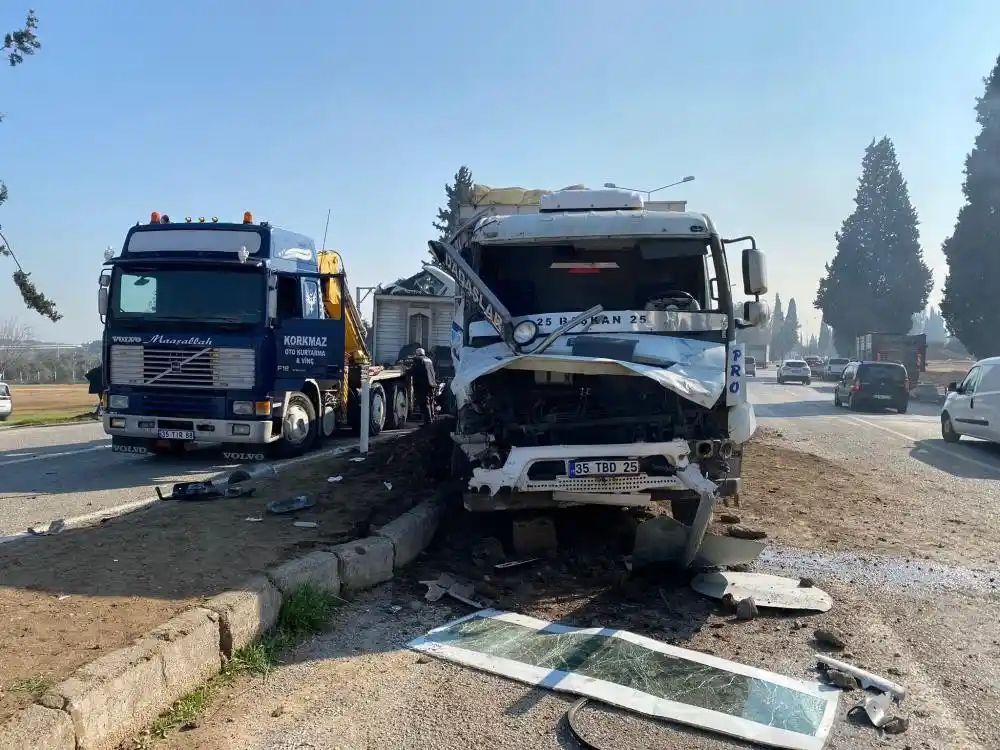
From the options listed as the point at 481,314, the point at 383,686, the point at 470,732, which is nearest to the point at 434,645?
the point at 383,686

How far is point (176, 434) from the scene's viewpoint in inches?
406

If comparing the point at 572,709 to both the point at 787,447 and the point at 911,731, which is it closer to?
the point at 911,731

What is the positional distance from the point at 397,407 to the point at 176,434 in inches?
223

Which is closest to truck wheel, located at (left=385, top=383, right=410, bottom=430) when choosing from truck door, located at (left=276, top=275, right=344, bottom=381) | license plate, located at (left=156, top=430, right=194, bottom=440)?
truck door, located at (left=276, top=275, right=344, bottom=381)

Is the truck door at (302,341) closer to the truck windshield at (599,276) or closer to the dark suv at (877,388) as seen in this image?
the truck windshield at (599,276)

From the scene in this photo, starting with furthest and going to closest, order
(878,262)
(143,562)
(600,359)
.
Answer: (878,262), (600,359), (143,562)

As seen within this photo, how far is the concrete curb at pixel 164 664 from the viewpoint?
9.83 ft

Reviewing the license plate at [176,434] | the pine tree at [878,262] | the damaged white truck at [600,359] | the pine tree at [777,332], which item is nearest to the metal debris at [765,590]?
the damaged white truck at [600,359]

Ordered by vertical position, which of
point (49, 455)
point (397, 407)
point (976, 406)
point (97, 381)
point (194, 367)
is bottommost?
point (49, 455)

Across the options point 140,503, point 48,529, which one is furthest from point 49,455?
point 48,529

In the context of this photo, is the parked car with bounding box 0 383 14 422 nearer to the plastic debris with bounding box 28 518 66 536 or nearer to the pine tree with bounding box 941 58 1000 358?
the plastic debris with bounding box 28 518 66 536

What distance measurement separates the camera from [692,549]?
18.7 ft

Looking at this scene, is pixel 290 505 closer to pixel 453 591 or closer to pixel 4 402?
pixel 453 591

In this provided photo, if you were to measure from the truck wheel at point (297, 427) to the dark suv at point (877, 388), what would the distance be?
783 inches
